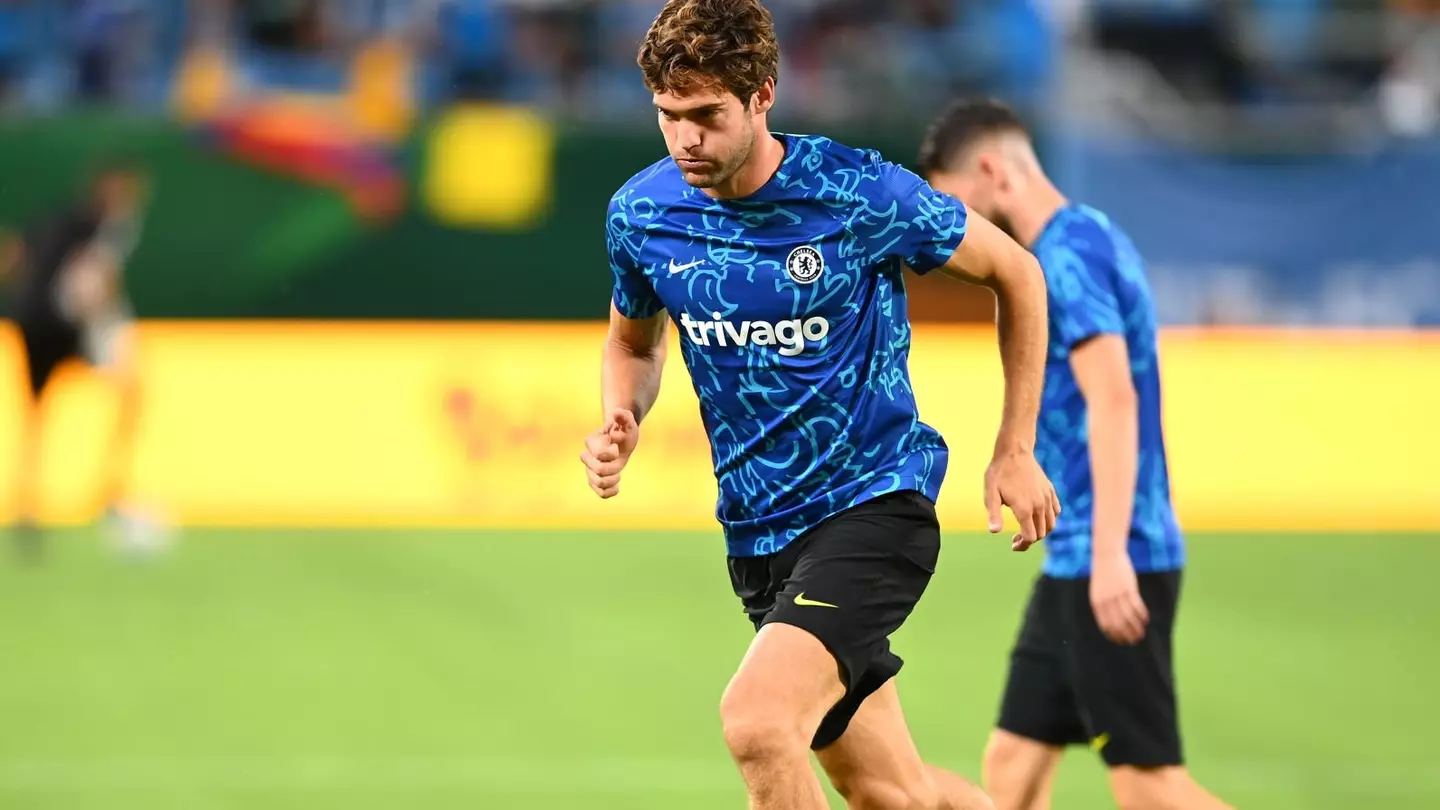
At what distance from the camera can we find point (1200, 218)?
14.8 metres

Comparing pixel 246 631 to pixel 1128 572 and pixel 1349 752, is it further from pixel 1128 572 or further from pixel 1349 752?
pixel 1128 572

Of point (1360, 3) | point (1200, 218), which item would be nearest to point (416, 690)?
point (1200, 218)

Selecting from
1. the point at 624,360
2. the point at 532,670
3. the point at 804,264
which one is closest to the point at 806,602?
the point at 804,264

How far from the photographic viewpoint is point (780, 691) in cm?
445

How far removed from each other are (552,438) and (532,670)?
12.9 feet

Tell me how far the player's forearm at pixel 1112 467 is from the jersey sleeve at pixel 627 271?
48.2 inches

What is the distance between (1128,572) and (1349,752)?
305 centimetres

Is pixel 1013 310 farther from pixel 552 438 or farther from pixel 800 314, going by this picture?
pixel 552 438

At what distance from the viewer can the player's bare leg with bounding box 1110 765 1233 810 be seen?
552 cm

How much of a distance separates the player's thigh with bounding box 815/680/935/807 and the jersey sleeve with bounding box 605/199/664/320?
1.13m

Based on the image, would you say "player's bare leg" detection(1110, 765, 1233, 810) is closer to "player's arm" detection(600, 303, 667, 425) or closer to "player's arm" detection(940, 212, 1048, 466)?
"player's arm" detection(940, 212, 1048, 466)

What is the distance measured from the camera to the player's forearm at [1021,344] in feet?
16.1

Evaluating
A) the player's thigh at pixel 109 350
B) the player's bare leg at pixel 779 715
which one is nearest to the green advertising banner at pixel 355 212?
the player's thigh at pixel 109 350

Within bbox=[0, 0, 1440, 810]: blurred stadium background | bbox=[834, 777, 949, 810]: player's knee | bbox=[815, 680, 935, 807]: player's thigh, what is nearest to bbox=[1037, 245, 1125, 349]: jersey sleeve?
bbox=[815, 680, 935, 807]: player's thigh
